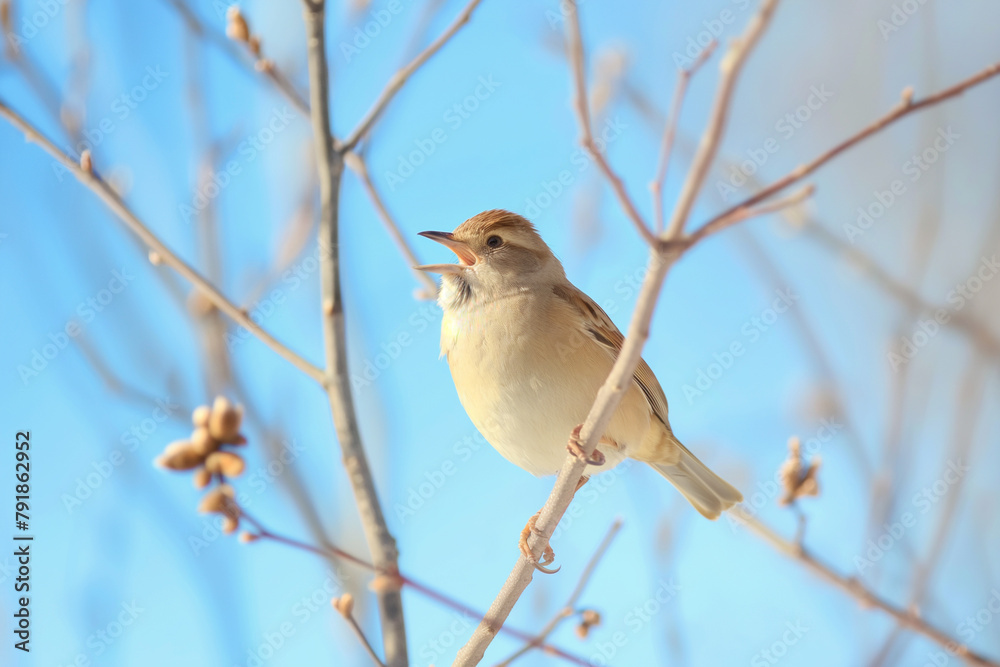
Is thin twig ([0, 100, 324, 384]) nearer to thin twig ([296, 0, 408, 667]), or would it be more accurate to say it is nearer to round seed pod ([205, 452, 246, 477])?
thin twig ([296, 0, 408, 667])

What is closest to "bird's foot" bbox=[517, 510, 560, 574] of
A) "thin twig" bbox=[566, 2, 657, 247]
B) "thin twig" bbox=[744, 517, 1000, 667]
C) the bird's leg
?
the bird's leg

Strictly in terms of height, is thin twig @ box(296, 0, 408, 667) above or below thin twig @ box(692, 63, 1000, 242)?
below

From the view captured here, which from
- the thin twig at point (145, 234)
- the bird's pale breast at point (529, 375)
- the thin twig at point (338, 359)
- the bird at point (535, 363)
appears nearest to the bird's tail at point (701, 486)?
the bird at point (535, 363)

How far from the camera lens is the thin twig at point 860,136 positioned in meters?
1.66

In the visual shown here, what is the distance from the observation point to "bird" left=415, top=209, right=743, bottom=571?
395cm

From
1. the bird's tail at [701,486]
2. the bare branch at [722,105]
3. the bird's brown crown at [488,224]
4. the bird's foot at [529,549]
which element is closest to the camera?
the bare branch at [722,105]

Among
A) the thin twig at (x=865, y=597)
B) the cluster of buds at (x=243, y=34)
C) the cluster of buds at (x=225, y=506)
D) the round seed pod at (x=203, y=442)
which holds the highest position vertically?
the cluster of buds at (x=243, y=34)

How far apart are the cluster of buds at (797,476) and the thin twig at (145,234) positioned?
5.11 feet

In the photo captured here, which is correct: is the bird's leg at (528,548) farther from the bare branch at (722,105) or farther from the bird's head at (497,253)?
the bare branch at (722,105)

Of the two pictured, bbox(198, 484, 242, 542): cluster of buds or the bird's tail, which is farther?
the bird's tail

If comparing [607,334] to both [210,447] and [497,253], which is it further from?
[210,447]

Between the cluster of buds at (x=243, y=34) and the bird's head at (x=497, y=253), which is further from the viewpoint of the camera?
the bird's head at (x=497, y=253)

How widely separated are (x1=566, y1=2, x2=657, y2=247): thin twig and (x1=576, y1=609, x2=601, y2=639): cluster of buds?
6.25 ft

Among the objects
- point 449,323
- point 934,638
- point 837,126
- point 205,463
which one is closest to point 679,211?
point 205,463
